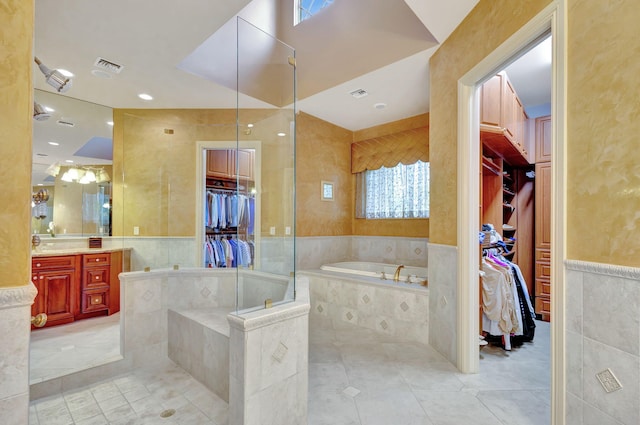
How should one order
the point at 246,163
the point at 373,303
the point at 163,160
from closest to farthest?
the point at 246,163
the point at 373,303
the point at 163,160

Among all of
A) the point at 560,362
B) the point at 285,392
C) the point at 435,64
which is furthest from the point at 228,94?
the point at 560,362

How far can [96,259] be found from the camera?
353 centimetres

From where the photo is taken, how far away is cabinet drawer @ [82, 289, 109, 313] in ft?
11.3

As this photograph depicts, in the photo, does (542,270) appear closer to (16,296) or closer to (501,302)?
(501,302)

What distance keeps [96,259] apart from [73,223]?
0.60m

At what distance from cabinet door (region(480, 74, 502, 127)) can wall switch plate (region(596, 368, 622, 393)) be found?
2.07 meters

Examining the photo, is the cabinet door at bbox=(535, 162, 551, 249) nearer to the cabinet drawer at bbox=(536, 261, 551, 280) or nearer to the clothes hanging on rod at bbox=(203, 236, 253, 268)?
the cabinet drawer at bbox=(536, 261, 551, 280)

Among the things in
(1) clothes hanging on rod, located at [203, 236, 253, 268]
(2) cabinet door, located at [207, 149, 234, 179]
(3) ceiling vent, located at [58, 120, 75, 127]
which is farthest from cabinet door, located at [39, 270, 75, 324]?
(2) cabinet door, located at [207, 149, 234, 179]

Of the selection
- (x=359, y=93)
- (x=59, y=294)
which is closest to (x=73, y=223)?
(x=59, y=294)

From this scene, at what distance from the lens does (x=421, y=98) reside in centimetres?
364

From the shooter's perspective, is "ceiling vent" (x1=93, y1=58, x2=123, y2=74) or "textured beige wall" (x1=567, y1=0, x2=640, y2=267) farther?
"ceiling vent" (x1=93, y1=58, x2=123, y2=74)

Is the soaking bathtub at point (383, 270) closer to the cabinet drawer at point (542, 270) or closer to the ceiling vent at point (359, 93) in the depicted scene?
the cabinet drawer at point (542, 270)

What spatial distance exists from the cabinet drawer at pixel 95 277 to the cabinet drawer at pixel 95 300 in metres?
0.08

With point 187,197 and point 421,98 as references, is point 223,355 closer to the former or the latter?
point 187,197
